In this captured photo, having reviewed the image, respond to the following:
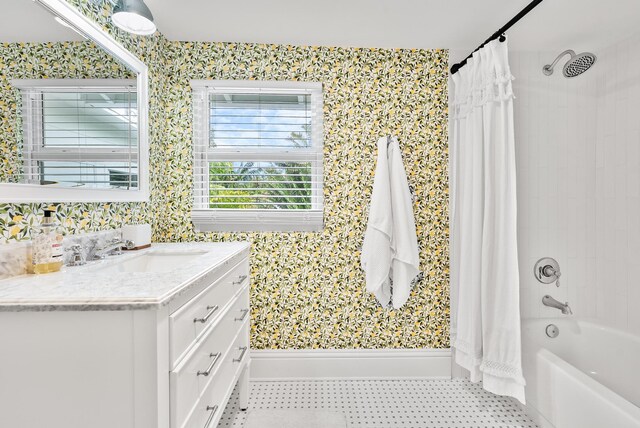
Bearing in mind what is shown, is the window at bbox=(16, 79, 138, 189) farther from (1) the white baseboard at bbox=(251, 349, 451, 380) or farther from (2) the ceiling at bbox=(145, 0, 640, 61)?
(1) the white baseboard at bbox=(251, 349, 451, 380)

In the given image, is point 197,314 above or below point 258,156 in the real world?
below

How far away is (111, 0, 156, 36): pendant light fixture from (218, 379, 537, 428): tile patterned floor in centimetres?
211

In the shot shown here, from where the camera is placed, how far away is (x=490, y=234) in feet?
5.59

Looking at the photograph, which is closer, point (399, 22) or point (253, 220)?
point (399, 22)

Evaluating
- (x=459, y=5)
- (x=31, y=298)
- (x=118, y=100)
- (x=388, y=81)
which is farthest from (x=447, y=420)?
(x=118, y=100)

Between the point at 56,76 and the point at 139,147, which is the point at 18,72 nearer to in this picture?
A: the point at 56,76

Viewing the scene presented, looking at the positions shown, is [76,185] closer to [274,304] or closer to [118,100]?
[118,100]

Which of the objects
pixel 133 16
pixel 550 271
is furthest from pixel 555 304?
pixel 133 16

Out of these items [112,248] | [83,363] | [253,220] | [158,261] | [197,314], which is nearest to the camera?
[83,363]

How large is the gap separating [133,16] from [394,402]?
2.53m

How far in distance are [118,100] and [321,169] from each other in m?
1.22

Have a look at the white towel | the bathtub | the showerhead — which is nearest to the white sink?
the white towel

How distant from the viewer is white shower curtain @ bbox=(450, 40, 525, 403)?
63.7 inches

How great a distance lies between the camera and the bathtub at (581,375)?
125 cm
